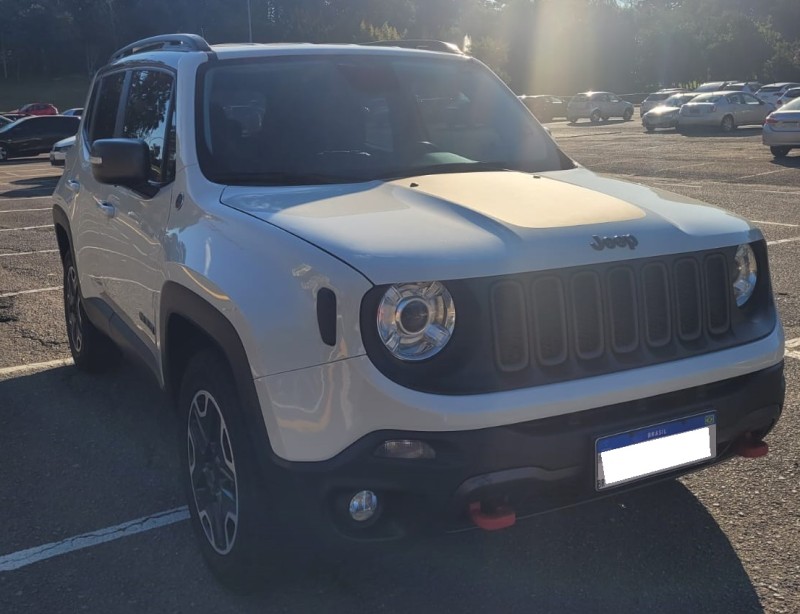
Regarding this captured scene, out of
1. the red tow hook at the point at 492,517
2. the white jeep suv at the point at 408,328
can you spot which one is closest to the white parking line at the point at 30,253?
the white jeep suv at the point at 408,328

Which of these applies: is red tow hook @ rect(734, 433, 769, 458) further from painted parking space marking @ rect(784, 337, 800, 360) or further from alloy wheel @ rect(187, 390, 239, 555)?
painted parking space marking @ rect(784, 337, 800, 360)

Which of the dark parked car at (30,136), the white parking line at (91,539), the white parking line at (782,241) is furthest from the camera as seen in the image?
the dark parked car at (30,136)

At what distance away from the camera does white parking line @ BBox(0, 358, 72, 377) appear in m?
6.18

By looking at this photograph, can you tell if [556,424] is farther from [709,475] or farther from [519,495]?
[709,475]

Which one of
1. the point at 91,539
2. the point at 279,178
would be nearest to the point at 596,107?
the point at 279,178

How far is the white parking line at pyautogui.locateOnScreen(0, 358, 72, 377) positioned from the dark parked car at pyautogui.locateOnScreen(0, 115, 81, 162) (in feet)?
84.9

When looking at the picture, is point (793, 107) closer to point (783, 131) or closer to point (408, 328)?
point (783, 131)

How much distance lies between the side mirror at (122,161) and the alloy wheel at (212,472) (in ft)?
3.54

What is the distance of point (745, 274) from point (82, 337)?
403 cm

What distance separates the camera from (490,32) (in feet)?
280

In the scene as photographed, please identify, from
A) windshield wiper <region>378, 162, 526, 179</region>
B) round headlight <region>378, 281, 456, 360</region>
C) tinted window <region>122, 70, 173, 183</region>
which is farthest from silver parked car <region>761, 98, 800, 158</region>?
round headlight <region>378, 281, 456, 360</region>

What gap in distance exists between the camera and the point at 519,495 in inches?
112

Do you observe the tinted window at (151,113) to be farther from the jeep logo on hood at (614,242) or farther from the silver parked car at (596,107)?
the silver parked car at (596,107)

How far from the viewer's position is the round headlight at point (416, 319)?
2766mm
